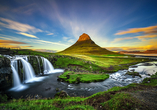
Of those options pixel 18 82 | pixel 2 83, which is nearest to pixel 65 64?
pixel 18 82

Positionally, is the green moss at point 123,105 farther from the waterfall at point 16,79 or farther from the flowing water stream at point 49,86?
the waterfall at point 16,79

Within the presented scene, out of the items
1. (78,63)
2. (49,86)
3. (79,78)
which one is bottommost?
(49,86)

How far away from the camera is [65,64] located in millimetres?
58906

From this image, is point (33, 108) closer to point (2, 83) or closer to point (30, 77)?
point (2, 83)

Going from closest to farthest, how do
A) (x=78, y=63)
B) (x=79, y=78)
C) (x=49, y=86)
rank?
1. (x=49, y=86)
2. (x=79, y=78)
3. (x=78, y=63)

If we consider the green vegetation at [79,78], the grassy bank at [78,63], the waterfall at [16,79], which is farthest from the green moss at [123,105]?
the grassy bank at [78,63]

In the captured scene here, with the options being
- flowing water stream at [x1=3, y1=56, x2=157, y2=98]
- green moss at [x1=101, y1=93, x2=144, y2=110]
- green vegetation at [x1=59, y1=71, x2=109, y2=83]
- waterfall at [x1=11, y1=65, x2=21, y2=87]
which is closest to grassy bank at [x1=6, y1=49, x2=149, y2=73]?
green vegetation at [x1=59, y1=71, x2=109, y2=83]

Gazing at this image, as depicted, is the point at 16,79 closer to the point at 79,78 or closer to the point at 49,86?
the point at 49,86

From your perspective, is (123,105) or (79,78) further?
(79,78)

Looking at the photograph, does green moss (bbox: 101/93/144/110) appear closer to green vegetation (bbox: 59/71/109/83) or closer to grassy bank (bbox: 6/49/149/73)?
green vegetation (bbox: 59/71/109/83)

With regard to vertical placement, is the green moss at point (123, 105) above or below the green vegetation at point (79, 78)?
above

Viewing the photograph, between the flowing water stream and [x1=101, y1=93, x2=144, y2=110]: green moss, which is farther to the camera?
the flowing water stream

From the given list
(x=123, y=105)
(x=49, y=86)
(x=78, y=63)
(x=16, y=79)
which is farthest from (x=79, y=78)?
(x=78, y=63)

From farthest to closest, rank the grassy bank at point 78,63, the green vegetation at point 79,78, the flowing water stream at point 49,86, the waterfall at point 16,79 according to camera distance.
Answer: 1. the grassy bank at point 78,63
2. the green vegetation at point 79,78
3. the waterfall at point 16,79
4. the flowing water stream at point 49,86
